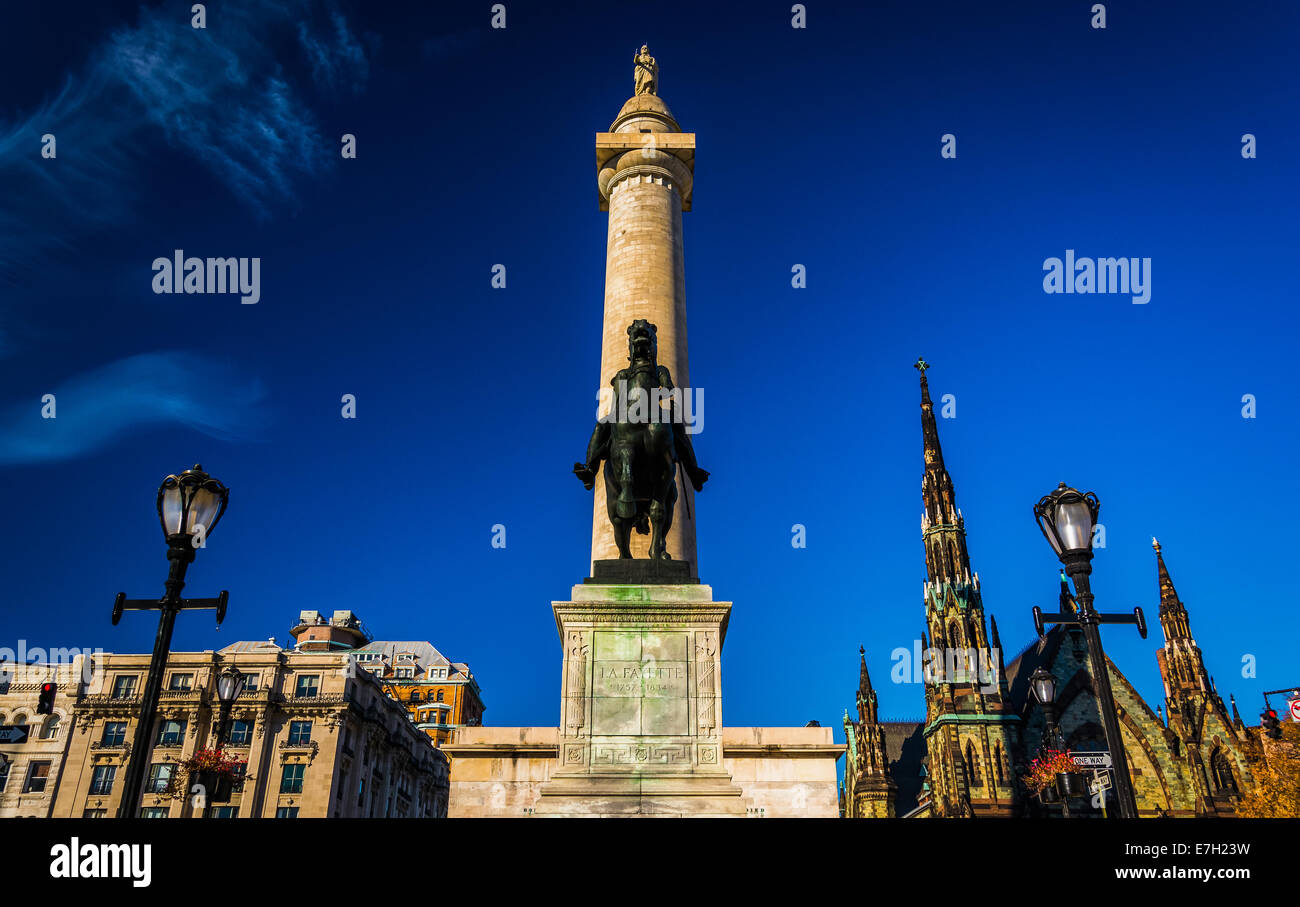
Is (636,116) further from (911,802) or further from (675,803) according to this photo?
(911,802)

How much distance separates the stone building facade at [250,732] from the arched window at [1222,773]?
60.2m

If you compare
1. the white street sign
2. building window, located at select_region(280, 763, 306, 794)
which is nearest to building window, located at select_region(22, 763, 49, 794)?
building window, located at select_region(280, 763, 306, 794)

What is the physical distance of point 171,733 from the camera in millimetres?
57312

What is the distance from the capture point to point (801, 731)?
1875 cm

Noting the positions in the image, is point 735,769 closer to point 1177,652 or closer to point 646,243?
point 646,243

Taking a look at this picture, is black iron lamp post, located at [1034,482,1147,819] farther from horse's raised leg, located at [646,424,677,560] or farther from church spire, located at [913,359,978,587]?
church spire, located at [913,359,978,587]

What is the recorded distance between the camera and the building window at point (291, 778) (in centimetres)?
5588

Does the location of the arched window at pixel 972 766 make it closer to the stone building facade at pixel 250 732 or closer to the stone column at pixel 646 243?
the stone building facade at pixel 250 732

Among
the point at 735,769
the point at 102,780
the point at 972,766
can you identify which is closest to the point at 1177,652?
the point at 972,766

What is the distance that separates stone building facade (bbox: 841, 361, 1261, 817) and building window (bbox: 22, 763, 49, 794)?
58.8 m

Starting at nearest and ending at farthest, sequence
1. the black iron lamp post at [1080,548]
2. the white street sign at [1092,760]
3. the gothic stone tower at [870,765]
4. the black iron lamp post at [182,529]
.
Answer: the black iron lamp post at [182,529]
the black iron lamp post at [1080,548]
the white street sign at [1092,760]
the gothic stone tower at [870,765]

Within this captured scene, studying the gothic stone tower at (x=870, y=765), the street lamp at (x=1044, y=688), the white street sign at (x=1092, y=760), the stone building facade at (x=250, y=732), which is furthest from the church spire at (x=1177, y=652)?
the stone building facade at (x=250, y=732)

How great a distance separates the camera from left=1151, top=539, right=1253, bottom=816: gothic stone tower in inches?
2402
